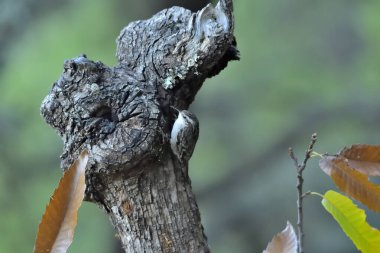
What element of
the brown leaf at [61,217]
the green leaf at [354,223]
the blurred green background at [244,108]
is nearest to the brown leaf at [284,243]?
→ the green leaf at [354,223]

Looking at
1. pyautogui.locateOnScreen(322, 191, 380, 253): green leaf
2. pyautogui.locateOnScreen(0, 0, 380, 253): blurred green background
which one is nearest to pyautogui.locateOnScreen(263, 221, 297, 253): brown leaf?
pyautogui.locateOnScreen(322, 191, 380, 253): green leaf

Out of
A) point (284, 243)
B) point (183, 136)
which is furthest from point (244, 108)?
point (284, 243)

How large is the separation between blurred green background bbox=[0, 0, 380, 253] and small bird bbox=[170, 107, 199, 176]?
1.55 m

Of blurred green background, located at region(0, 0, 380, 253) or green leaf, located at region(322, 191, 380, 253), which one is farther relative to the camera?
blurred green background, located at region(0, 0, 380, 253)

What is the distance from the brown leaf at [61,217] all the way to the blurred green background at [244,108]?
176 cm

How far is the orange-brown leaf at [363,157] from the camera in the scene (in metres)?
0.81

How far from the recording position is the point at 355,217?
0.80 meters

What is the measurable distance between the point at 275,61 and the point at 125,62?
1720 millimetres

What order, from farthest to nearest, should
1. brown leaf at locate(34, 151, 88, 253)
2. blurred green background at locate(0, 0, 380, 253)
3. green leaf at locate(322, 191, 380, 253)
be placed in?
blurred green background at locate(0, 0, 380, 253), green leaf at locate(322, 191, 380, 253), brown leaf at locate(34, 151, 88, 253)

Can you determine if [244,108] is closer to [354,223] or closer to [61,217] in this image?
[354,223]

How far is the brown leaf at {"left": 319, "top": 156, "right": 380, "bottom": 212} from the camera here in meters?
0.80

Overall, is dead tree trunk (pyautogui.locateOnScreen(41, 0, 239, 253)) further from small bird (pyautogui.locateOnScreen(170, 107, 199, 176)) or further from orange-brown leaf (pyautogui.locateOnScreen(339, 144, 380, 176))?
orange-brown leaf (pyautogui.locateOnScreen(339, 144, 380, 176))

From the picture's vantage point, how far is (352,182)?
81 cm

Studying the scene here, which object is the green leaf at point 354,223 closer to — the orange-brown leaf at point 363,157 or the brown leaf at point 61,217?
the orange-brown leaf at point 363,157
